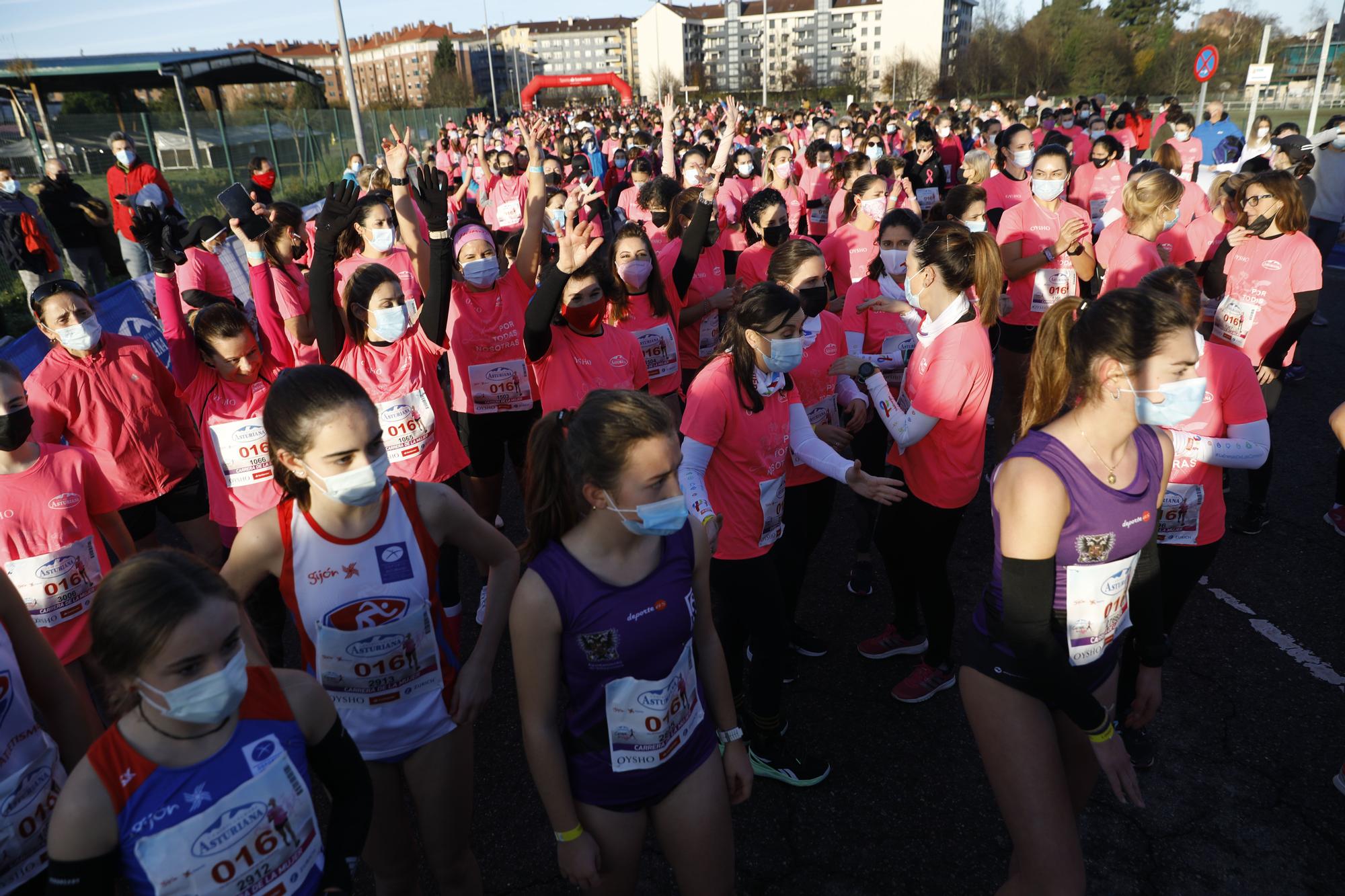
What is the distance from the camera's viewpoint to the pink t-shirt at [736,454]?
10.4ft

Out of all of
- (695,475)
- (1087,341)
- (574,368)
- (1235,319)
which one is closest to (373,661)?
(695,475)

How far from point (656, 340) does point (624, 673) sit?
10.1ft

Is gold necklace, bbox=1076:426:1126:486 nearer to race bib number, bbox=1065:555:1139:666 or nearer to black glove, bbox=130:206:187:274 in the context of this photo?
race bib number, bbox=1065:555:1139:666

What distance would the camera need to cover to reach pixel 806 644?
437 cm

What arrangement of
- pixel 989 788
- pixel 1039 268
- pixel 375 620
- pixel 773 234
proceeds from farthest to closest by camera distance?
1. pixel 1039 268
2. pixel 773 234
3. pixel 989 788
4. pixel 375 620

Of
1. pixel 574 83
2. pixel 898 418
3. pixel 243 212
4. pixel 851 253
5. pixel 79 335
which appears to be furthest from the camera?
pixel 574 83

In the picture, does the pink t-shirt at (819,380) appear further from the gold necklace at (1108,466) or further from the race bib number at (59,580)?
the race bib number at (59,580)

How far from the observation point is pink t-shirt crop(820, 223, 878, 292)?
6469mm

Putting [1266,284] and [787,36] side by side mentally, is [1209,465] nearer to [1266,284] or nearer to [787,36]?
[1266,284]

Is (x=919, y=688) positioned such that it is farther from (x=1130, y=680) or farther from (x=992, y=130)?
(x=992, y=130)

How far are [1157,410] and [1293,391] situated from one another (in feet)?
22.7

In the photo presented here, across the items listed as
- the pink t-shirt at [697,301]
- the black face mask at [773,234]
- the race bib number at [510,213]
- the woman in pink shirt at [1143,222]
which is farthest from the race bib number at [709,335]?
the race bib number at [510,213]

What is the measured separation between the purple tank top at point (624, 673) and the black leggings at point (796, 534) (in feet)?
4.76

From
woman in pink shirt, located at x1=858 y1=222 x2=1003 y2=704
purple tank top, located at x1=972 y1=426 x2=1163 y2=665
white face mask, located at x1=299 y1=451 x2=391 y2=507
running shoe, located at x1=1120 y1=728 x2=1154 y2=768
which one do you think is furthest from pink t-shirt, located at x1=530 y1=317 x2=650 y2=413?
running shoe, located at x1=1120 y1=728 x2=1154 y2=768
